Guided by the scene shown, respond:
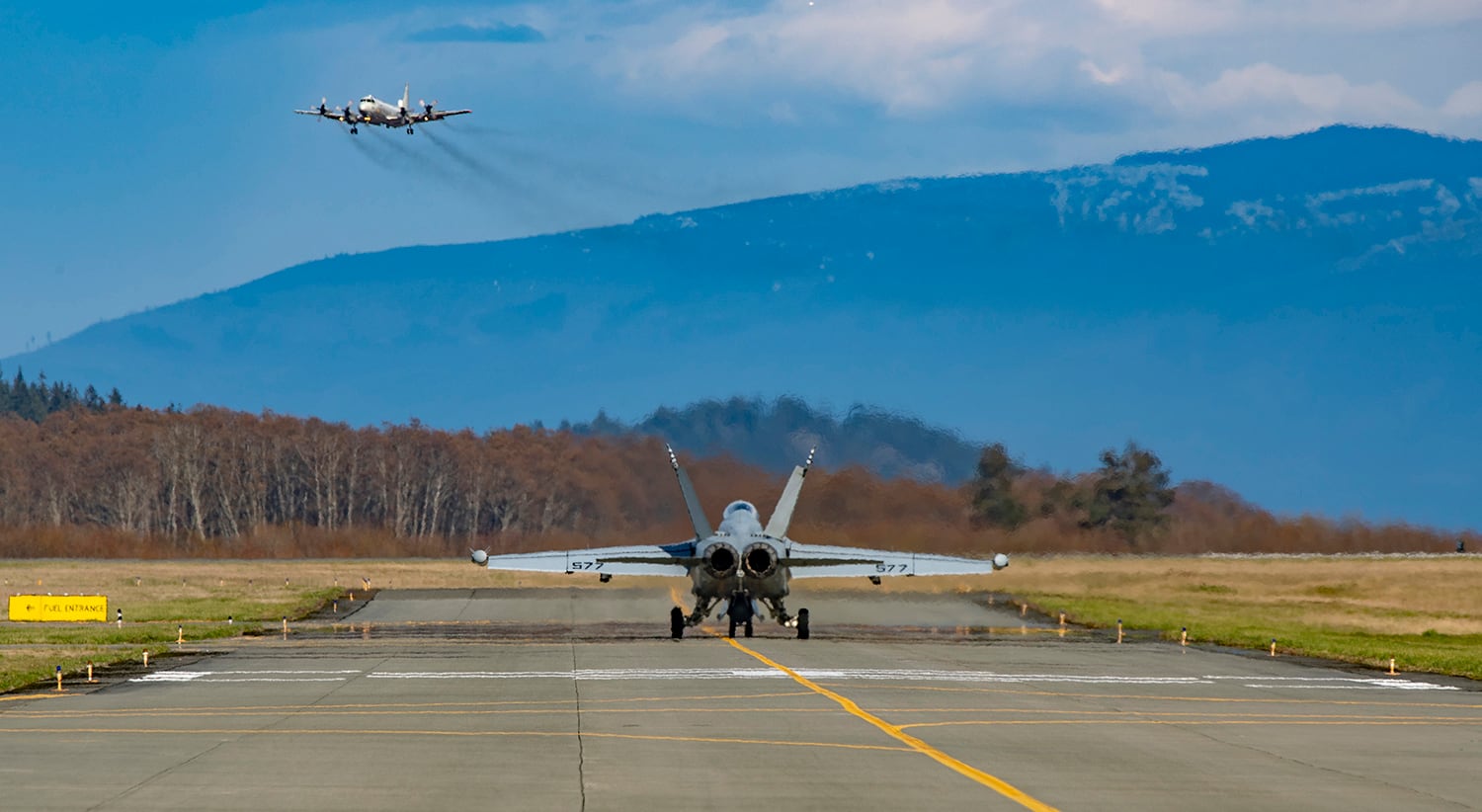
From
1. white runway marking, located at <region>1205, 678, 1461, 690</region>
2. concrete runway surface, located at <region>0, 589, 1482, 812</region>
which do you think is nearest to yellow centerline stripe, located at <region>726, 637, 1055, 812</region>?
concrete runway surface, located at <region>0, 589, 1482, 812</region>

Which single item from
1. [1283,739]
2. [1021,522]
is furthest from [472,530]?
[1283,739]

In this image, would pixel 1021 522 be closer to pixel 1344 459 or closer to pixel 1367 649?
pixel 1367 649

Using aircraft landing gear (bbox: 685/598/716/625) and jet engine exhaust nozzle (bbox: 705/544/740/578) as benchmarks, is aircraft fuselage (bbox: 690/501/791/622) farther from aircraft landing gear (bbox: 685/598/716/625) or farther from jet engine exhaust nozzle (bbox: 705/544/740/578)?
aircraft landing gear (bbox: 685/598/716/625)

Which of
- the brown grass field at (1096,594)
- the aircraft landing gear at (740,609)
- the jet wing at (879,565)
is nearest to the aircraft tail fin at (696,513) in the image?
the aircraft landing gear at (740,609)

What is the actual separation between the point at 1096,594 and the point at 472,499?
178ft

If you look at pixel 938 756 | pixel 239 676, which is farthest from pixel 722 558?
pixel 938 756

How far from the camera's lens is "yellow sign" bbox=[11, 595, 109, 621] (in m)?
52.1

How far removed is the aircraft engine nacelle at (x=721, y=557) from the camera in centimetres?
4594

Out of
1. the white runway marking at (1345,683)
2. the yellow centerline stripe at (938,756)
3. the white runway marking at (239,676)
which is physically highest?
the white runway marking at (239,676)

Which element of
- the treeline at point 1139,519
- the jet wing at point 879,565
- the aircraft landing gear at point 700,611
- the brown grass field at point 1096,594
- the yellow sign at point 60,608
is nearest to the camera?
the brown grass field at point 1096,594

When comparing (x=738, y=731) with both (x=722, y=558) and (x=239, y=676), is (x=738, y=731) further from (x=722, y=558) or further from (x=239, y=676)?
(x=722, y=558)

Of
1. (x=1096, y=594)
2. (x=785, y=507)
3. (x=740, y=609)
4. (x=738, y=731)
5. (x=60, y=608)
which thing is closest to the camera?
(x=738, y=731)

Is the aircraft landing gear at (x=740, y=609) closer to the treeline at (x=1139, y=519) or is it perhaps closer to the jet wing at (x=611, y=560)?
the jet wing at (x=611, y=560)

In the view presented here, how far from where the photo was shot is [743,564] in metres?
46.2
